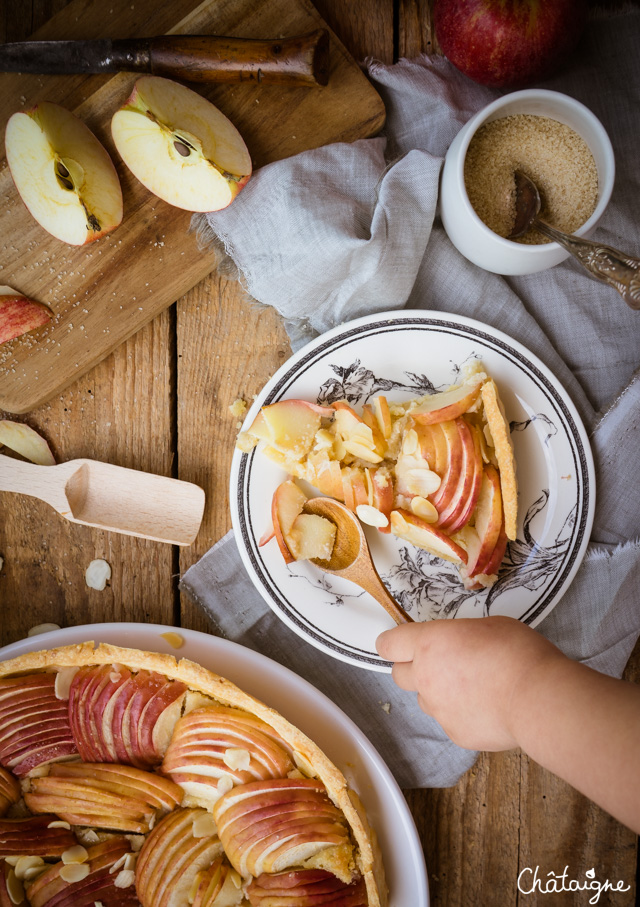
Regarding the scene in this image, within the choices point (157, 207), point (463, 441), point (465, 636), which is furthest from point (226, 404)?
point (465, 636)

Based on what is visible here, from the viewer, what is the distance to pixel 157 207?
1400mm

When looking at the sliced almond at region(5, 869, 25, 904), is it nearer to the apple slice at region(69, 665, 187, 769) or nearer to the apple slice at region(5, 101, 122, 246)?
the apple slice at region(69, 665, 187, 769)

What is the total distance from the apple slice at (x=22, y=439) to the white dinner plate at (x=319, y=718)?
1.37ft

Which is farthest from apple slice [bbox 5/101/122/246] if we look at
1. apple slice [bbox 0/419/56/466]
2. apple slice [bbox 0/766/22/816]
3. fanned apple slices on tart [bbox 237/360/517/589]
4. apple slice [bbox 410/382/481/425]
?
apple slice [bbox 0/766/22/816]

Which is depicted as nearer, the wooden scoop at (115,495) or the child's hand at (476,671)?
the child's hand at (476,671)

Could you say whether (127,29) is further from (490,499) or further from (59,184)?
(490,499)

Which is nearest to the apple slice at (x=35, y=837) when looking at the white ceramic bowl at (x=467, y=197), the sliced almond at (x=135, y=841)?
the sliced almond at (x=135, y=841)

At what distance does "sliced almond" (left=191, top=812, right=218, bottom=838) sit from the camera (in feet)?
4.33

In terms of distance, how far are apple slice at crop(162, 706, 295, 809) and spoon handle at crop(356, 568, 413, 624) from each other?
35 centimetres

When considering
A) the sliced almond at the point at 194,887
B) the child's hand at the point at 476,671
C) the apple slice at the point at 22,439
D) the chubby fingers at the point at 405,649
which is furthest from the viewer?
the apple slice at the point at 22,439

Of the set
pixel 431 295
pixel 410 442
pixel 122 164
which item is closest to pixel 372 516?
pixel 410 442

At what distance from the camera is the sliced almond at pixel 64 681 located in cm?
134

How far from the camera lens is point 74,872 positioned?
1307 millimetres

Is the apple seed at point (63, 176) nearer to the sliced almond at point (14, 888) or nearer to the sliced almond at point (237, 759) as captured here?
the sliced almond at point (237, 759)
